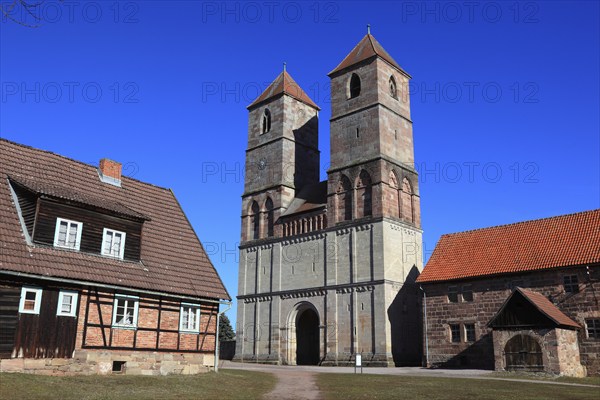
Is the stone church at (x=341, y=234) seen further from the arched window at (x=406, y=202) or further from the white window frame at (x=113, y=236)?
the white window frame at (x=113, y=236)

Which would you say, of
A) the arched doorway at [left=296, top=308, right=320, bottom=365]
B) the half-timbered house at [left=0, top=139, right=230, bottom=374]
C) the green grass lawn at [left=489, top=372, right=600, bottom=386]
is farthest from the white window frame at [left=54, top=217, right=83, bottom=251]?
the arched doorway at [left=296, top=308, right=320, bottom=365]

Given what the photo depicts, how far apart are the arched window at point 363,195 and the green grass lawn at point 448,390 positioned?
74.4ft

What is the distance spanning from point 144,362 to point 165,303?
8.32 ft

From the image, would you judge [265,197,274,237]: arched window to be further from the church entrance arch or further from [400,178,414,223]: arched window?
[400,178,414,223]: arched window

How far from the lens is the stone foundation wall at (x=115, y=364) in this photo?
19516 millimetres

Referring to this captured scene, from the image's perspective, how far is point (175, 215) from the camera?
1133 inches

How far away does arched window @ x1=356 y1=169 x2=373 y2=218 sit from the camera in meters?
47.2

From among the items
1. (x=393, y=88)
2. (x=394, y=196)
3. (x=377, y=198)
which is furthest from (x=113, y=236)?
(x=393, y=88)

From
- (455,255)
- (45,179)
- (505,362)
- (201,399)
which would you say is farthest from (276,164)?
(201,399)

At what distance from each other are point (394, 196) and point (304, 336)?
15052 millimetres

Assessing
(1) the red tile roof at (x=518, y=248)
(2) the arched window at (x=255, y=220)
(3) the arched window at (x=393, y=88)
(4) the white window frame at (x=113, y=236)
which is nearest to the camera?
(4) the white window frame at (x=113, y=236)

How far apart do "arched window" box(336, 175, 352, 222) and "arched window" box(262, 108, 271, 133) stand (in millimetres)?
13570

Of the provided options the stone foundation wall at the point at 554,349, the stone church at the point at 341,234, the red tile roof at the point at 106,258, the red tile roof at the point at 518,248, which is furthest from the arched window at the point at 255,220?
the stone foundation wall at the point at 554,349

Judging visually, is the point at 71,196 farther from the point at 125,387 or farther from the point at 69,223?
the point at 125,387
